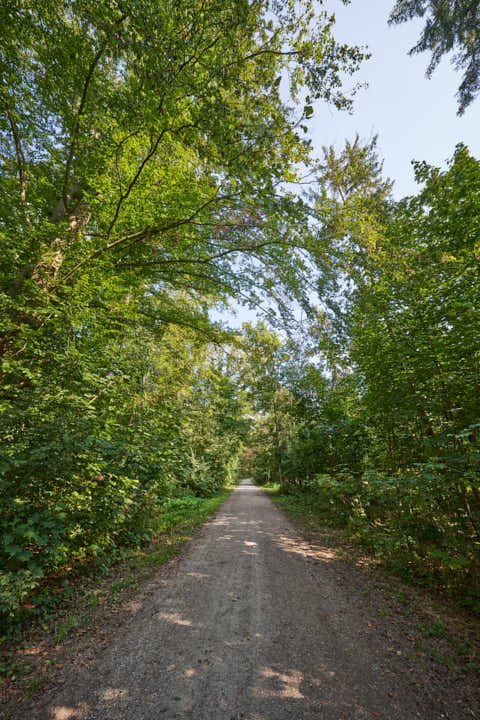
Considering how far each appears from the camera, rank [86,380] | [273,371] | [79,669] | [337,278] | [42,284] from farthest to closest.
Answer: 1. [273,371]
2. [337,278]
3. [42,284]
4. [86,380]
5. [79,669]

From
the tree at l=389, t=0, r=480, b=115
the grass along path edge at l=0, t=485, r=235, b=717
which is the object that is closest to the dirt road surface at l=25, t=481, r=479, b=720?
the grass along path edge at l=0, t=485, r=235, b=717

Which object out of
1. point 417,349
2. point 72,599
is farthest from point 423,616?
point 72,599

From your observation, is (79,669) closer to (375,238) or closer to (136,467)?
(136,467)

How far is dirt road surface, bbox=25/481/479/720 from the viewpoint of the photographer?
219cm

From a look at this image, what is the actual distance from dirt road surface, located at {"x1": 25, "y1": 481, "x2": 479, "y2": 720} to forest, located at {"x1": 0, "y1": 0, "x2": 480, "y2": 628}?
1.37 metres

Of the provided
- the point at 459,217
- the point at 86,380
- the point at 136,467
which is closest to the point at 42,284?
the point at 86,380

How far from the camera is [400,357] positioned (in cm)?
482

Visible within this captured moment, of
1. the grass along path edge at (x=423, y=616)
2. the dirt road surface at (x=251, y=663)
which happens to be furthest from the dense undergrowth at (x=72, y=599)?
the grass along path edge at (x=423, y=616)

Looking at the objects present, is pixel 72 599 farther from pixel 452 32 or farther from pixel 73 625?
pixel 452 32

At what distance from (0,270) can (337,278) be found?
766 cm

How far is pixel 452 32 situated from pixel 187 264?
965 cm

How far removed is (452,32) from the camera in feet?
22.1

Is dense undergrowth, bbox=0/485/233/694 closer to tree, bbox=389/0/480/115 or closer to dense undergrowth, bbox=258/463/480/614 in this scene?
dense undergrowth, bbox=258/463/480/614

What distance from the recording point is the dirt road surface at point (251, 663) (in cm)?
219
